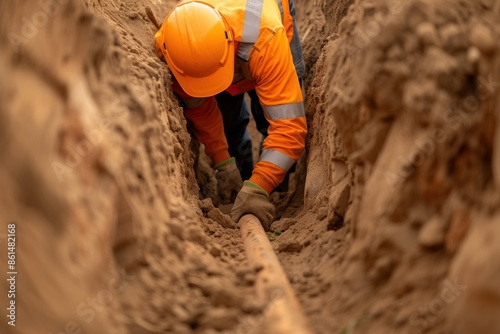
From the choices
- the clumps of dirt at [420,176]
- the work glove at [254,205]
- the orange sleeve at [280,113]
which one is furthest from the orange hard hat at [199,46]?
the clumps of dirt at [420,176]

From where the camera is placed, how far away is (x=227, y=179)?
12.3ft

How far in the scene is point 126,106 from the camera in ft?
6.06

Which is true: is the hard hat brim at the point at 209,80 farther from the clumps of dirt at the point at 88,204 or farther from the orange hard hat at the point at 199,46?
the clumps of dirt at the point at 88,204

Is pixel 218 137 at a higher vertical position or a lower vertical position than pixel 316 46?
lower

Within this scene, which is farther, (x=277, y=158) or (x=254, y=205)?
(x=277, y=158)

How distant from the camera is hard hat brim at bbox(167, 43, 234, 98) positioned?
9.99 feet

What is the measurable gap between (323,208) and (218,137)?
1431mm

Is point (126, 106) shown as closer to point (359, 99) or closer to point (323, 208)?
point (359, 99)

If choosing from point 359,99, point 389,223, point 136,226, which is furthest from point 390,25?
point 136,226

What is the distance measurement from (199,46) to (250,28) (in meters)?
0.37

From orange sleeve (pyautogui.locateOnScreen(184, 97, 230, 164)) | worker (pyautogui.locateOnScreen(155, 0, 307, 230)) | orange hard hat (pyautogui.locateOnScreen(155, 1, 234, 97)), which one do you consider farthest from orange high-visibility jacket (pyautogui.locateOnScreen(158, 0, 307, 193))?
orange sleeve (pyautogui.locateOnScreen(184, 97, 230, 164))

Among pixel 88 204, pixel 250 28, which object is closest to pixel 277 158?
pixel 250 28

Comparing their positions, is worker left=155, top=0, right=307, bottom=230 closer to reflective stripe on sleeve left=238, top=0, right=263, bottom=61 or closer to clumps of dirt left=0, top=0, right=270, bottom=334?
reflective stripe on sleeve left=238, top=0, right=263, bottom=61

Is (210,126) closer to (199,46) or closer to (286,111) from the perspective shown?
(286,111)
